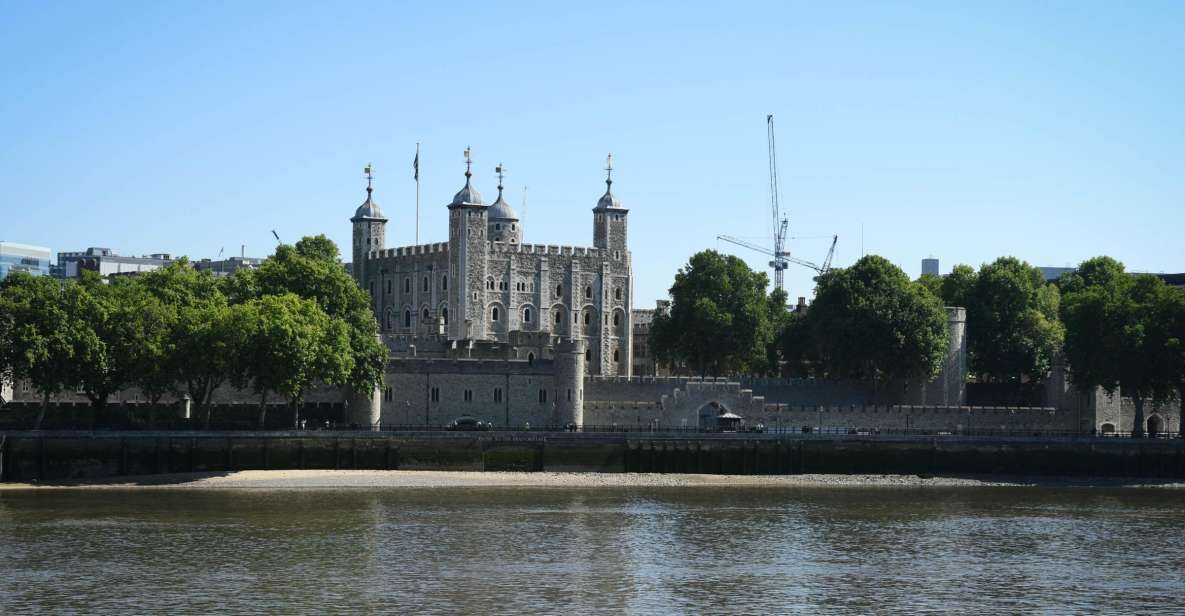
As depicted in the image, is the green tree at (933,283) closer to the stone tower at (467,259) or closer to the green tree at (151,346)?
the stone tower at (467,259)

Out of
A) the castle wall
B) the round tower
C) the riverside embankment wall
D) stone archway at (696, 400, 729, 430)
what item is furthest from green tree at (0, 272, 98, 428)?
stone archway at (696, 400, 729, 430)

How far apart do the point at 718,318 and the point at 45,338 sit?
48159mm

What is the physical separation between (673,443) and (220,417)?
77.1 ft

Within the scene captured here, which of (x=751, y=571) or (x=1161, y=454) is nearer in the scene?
(x=751, y=571)

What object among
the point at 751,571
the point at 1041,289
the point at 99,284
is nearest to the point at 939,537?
the point at 751,571

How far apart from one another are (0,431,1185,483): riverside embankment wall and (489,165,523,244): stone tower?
138 ft

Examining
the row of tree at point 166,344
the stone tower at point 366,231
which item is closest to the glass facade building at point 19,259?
the stone tower at point 366,231

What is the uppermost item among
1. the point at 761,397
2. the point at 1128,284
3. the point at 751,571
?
the point at 1128,284

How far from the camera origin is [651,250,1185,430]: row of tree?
9162 centimetres

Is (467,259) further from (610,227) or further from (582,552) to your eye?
(582,552)

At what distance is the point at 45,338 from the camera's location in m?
79.7

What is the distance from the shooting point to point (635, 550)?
5919cm

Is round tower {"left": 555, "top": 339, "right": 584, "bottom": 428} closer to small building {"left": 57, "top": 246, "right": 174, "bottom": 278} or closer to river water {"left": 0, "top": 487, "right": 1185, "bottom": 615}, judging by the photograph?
river water {"left": 0, "top": 487, "right": 1185, "bottom": 615}

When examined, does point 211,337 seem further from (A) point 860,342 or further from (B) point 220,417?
(A) point 860,342
